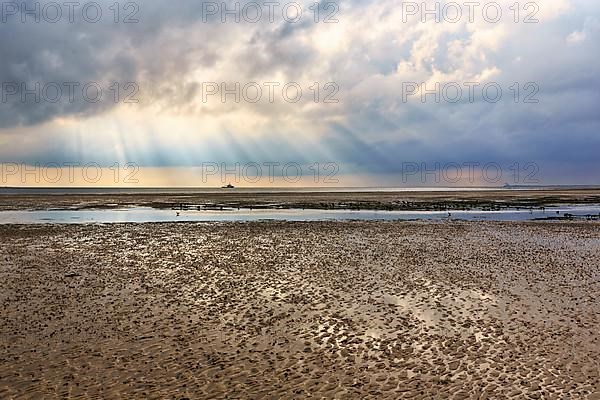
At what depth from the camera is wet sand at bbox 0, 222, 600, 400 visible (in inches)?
386

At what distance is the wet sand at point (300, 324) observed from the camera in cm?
981

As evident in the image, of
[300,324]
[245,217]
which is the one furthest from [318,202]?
[300,324]

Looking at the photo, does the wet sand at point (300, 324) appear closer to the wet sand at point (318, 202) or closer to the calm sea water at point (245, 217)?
the calm sea water at point (245, 217)

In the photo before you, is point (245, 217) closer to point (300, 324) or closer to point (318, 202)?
point (318, 202)

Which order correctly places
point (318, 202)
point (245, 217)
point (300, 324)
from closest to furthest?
1. point (300, 324)
2. point (245, 217)
3. point (318, 202)

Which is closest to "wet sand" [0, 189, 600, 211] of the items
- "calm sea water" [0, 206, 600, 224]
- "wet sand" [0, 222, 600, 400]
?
"calm sea water" [0, 206, 600, 224]

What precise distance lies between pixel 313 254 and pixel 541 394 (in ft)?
65.7

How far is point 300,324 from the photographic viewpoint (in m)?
14.1

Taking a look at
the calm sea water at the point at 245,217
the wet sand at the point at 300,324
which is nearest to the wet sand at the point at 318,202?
the calm sea water at the point at 245,217

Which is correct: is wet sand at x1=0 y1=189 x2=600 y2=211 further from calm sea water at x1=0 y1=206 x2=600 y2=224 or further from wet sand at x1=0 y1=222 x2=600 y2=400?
wet sand at x1=0 y1=222 x2=600 y2=400

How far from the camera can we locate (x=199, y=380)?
9.88 m

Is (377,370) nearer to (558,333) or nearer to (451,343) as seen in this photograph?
(451,343)

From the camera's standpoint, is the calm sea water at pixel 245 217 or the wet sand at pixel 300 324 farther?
the calm sea water at pixel 245 217

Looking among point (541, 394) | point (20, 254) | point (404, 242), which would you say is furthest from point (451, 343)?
point (20, 254)
